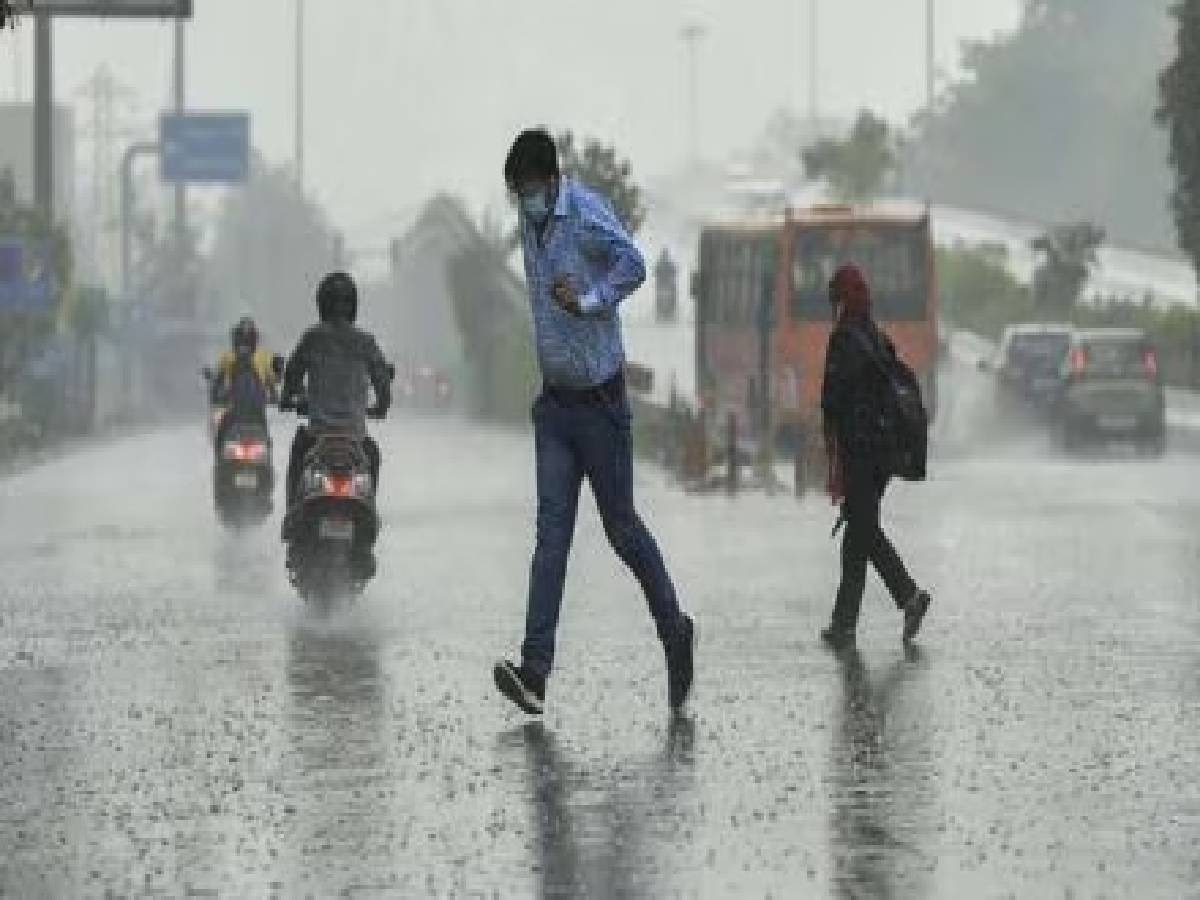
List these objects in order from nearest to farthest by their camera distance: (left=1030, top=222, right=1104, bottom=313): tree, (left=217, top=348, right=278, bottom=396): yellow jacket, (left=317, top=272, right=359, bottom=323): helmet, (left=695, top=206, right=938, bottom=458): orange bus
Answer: (left=317, top=272, right=359, bottom=323): helmet
(left=217, top=348, right=278, bottom=396): yellow jacket
(left=695, top=206, right=938, bottom=458): orange bus
(left=1030, top=222, right=1104, bottom=313): tree

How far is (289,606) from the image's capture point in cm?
2062

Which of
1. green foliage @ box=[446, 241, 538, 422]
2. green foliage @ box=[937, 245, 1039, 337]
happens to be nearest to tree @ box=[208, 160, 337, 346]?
green foliage @ box=[937, 245, 1039, 337]

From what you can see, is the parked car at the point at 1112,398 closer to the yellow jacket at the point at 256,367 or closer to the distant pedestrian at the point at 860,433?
the yellow jacket at the point at 256,367

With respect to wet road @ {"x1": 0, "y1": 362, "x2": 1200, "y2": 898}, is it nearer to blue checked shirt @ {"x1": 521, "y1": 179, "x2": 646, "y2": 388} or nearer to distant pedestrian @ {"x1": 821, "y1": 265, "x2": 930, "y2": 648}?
distant pedestrian @ {"x1": 821, "y1": 265, "x2": 930, "y2": 648}

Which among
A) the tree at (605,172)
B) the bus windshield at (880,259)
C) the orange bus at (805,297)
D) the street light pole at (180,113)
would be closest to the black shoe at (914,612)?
the orange bus at (805,297)

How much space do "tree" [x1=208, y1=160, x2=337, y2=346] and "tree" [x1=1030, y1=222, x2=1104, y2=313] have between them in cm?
6432

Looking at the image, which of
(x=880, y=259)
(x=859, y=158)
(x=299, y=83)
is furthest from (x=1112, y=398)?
(x=299, y=83)

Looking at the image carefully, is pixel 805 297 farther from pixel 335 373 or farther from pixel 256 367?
pixel 335 373

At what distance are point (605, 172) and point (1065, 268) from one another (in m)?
22.6

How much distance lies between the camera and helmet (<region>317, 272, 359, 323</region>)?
808 inches

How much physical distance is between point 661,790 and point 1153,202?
170 m

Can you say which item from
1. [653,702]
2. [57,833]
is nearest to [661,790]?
[57,833]

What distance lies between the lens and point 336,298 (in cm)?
2052

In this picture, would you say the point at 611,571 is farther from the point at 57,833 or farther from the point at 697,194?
the point at 697,194
